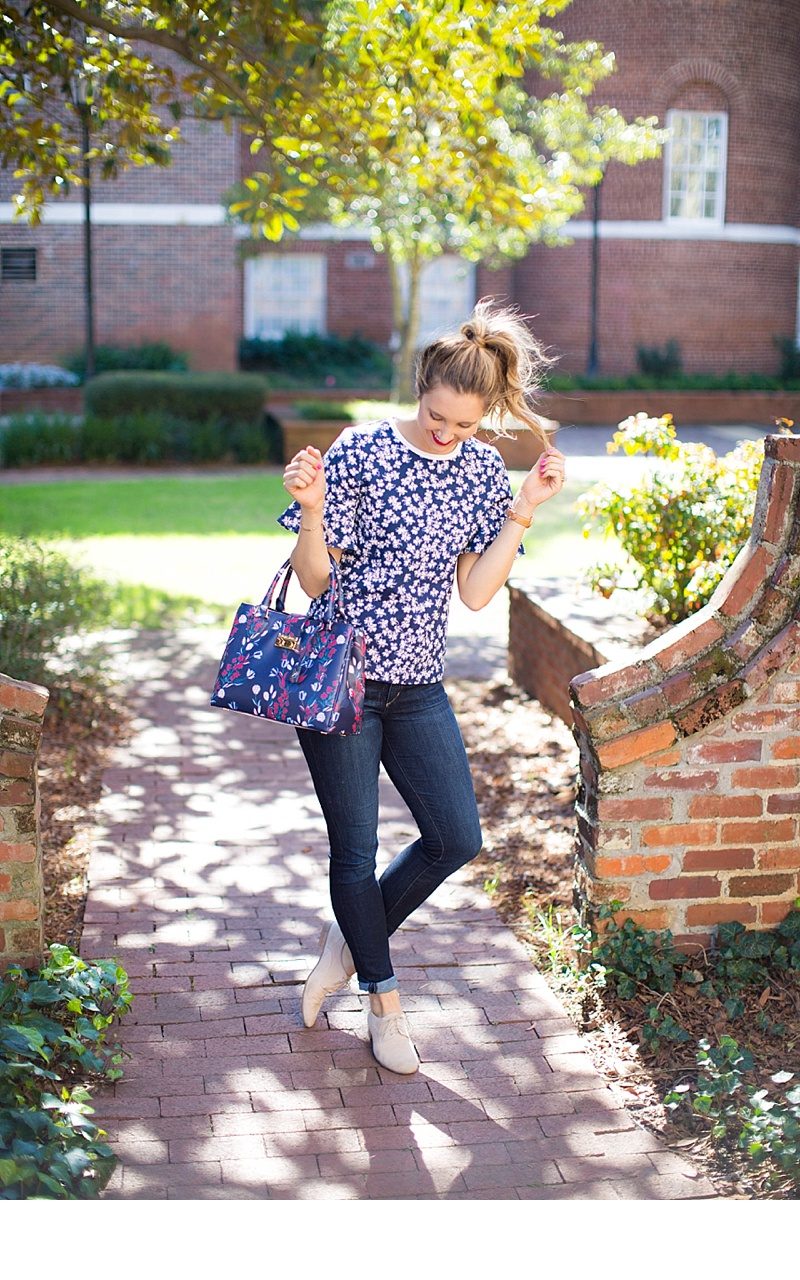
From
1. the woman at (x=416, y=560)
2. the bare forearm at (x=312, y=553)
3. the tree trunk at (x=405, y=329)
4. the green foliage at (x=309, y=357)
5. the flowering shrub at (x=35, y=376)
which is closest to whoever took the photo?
the bare forearm at (x=312, y=553)

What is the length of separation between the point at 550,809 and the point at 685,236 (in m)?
23.7

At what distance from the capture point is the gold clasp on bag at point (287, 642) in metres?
3.34

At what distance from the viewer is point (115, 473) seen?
17.0m

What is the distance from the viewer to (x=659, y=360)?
1069 inches

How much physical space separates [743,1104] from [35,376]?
21.9m

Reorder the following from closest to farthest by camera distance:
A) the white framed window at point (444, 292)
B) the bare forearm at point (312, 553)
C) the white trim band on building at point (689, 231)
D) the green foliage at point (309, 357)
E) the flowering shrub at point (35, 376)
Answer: the bare forearm at point (312, 553), the flowering shrub at point (35, 376), the green foliage at point (309, 357), the white trim band on building at point (689, 231), the white framed window at point (444, 292)

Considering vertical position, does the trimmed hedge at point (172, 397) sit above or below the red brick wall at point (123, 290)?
below

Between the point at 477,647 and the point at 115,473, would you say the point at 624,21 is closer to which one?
the point at 115,473

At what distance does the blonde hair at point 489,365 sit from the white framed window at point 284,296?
2477 centimetres

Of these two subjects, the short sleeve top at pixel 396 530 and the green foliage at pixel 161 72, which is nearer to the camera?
the short sleeve top at pixel 396 530

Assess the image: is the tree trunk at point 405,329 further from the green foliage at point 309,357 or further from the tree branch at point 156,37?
the tree branch at point 156,37

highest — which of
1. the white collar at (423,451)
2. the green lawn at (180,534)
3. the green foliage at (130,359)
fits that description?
the green foliage at (130,359)

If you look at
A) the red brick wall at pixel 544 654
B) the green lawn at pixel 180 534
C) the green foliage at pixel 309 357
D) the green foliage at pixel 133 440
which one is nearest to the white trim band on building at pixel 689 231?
the green foliage at pixel 309 357

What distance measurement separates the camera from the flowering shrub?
23250 millimetres
